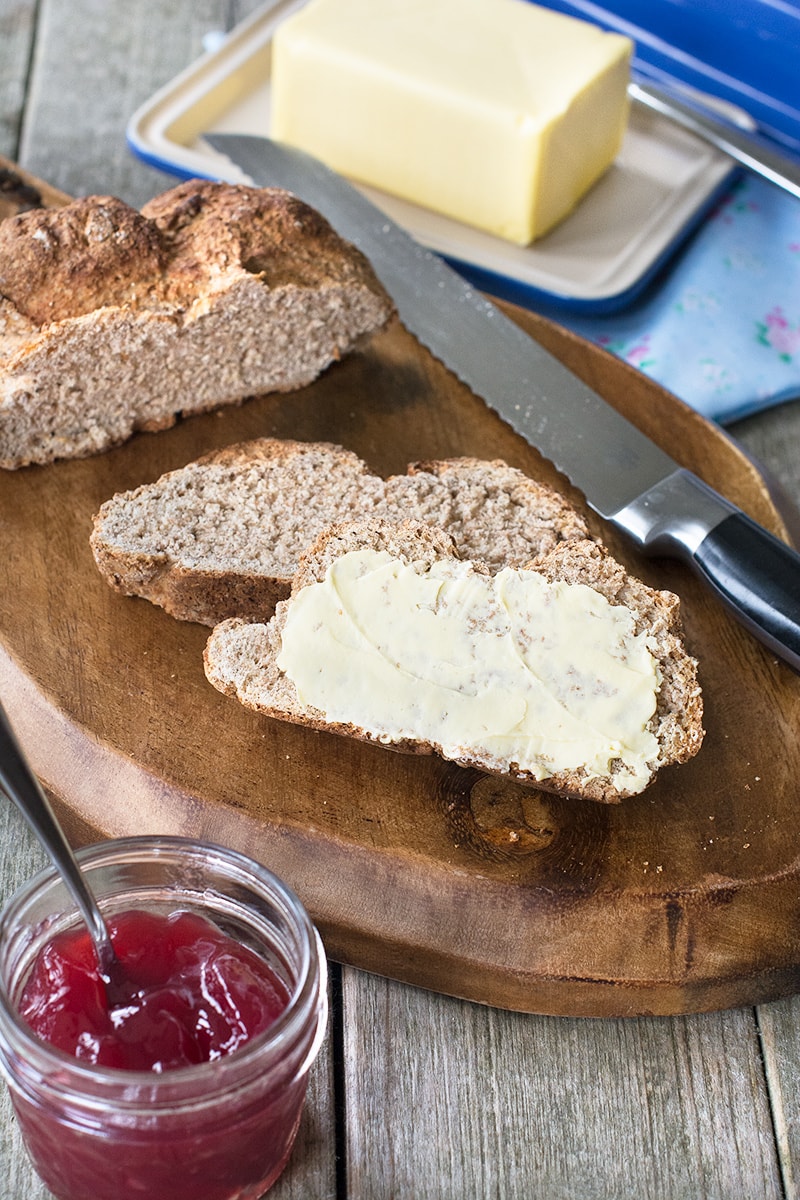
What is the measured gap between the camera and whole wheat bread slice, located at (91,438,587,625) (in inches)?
125

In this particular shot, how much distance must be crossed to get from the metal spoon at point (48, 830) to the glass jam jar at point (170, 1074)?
0.43 feet

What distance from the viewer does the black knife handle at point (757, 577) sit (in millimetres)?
3131

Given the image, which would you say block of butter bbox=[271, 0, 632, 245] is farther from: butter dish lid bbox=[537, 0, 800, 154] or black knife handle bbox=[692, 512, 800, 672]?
black knife handle bbox=[692, 512, 800, 672]

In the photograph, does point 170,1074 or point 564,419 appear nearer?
point 170,1074

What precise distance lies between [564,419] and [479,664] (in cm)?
121

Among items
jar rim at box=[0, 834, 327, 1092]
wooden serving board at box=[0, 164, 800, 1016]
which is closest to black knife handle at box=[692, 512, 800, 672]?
wooden serving board at box=[0, 164, 800, 1016]

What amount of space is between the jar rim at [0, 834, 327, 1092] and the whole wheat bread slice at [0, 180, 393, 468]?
1.56m

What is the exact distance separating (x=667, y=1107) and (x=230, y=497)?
1.84 meters

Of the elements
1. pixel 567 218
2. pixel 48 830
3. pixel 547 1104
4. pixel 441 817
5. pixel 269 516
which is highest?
pixel 48 830

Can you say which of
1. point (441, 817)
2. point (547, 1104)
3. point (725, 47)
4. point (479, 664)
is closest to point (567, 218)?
→ point (725, 47)

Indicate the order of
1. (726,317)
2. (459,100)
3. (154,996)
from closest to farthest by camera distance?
(154,996), (459,100), (726,317)

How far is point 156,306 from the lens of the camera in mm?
3527

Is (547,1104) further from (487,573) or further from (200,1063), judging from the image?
(487,573)

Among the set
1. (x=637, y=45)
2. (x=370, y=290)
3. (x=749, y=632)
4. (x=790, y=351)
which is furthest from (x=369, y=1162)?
(x=637, y=45)
